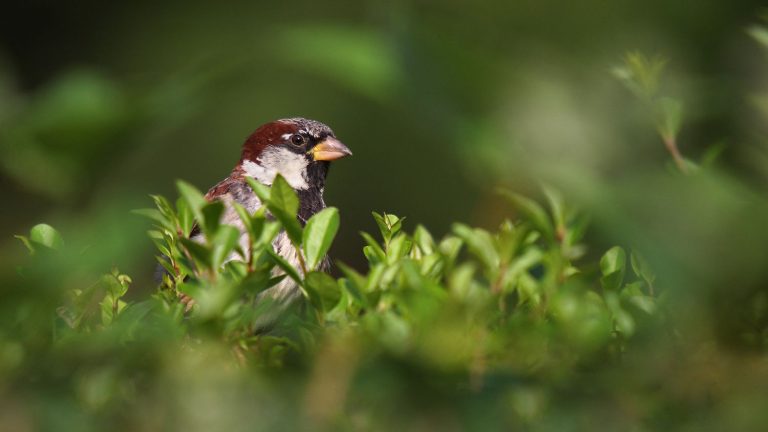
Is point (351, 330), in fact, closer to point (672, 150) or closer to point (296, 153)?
point (672, 150)

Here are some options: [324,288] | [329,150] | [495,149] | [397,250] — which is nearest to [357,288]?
[324,288]

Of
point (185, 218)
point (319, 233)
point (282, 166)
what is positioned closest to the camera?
point (319, 233)

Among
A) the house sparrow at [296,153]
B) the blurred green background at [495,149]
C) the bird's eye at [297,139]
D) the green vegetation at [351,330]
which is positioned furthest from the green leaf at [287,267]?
the bird's eye at [297,139]

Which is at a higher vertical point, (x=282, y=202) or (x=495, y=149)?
(x=495, y=149)

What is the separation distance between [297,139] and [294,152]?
0.14 ft

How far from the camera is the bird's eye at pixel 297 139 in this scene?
2.87 metres

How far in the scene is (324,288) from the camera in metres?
0.62

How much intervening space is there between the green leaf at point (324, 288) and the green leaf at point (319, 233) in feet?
0.21

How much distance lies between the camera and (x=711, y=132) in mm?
3227

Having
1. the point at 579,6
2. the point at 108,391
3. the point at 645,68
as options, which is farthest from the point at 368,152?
the point at 108,391

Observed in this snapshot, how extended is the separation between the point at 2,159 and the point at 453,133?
179 millimetres

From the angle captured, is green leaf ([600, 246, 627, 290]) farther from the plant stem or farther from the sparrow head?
the sparrow head

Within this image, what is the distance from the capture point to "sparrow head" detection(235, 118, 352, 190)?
2.84m

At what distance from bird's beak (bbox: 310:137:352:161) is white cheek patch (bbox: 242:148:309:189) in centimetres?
4
